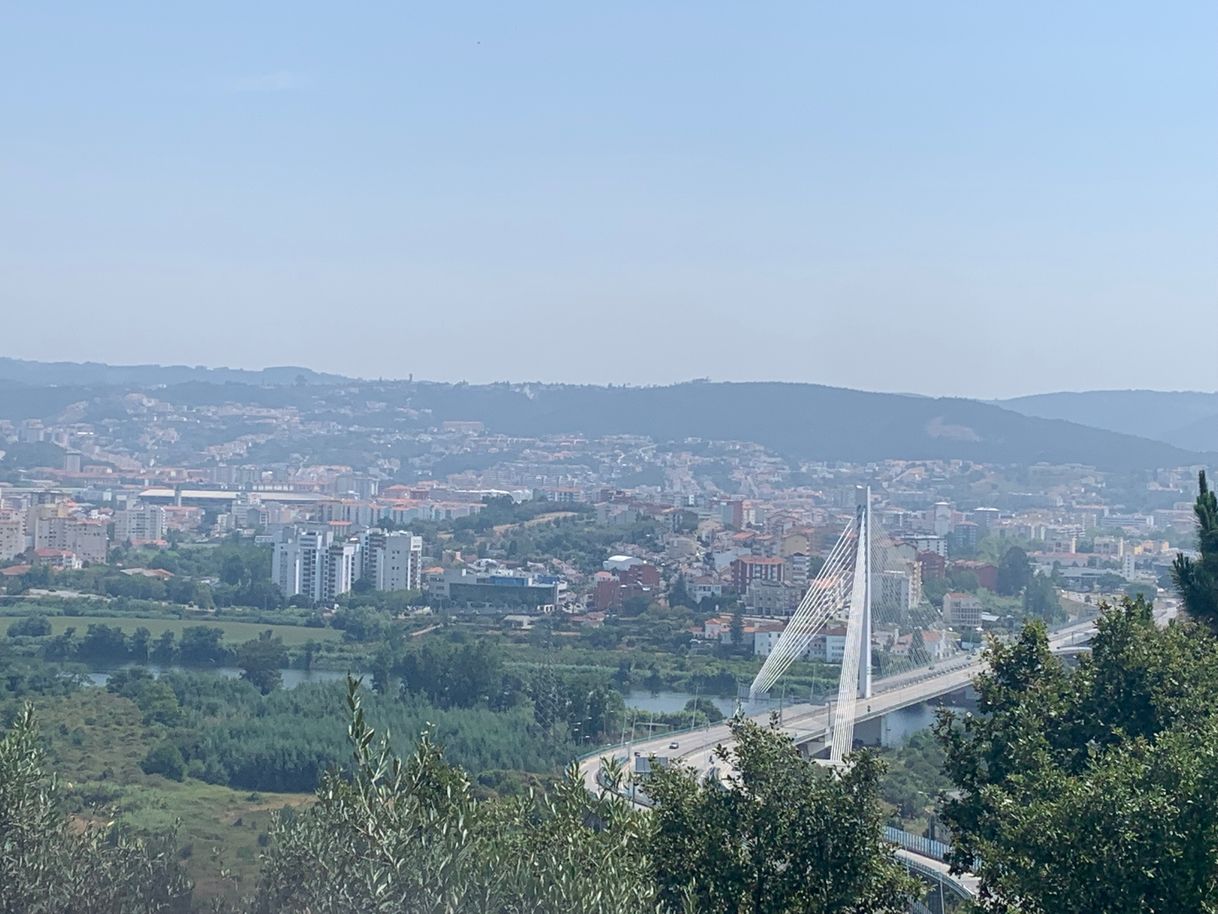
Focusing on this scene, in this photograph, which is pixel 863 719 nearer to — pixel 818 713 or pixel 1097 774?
pixel 818 713

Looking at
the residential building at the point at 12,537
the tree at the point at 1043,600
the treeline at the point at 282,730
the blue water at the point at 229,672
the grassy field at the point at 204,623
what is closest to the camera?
the treeline at the point at 282,730

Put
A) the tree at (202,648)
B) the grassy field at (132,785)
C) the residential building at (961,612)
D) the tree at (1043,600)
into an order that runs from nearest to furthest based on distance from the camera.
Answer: the grassy field at (132,785) → the tree at (202,648) → the residential building at (961,612) → the tree at (1043,600)

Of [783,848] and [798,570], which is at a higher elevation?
[783,848]

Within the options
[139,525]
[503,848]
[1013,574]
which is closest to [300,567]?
[139,525]

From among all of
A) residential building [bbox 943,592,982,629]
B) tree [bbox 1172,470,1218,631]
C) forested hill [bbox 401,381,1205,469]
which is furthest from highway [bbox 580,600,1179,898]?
forested hill [bbox 401,381,1205,469]

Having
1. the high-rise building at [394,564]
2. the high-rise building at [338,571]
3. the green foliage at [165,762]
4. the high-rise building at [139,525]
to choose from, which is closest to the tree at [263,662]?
the green foliage at [165,762]

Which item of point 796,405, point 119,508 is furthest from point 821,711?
point 796,405

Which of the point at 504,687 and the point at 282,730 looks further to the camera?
the point at 504,687

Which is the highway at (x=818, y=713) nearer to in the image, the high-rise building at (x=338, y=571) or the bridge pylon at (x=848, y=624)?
the bridge pylon at (x=848, y=624)
